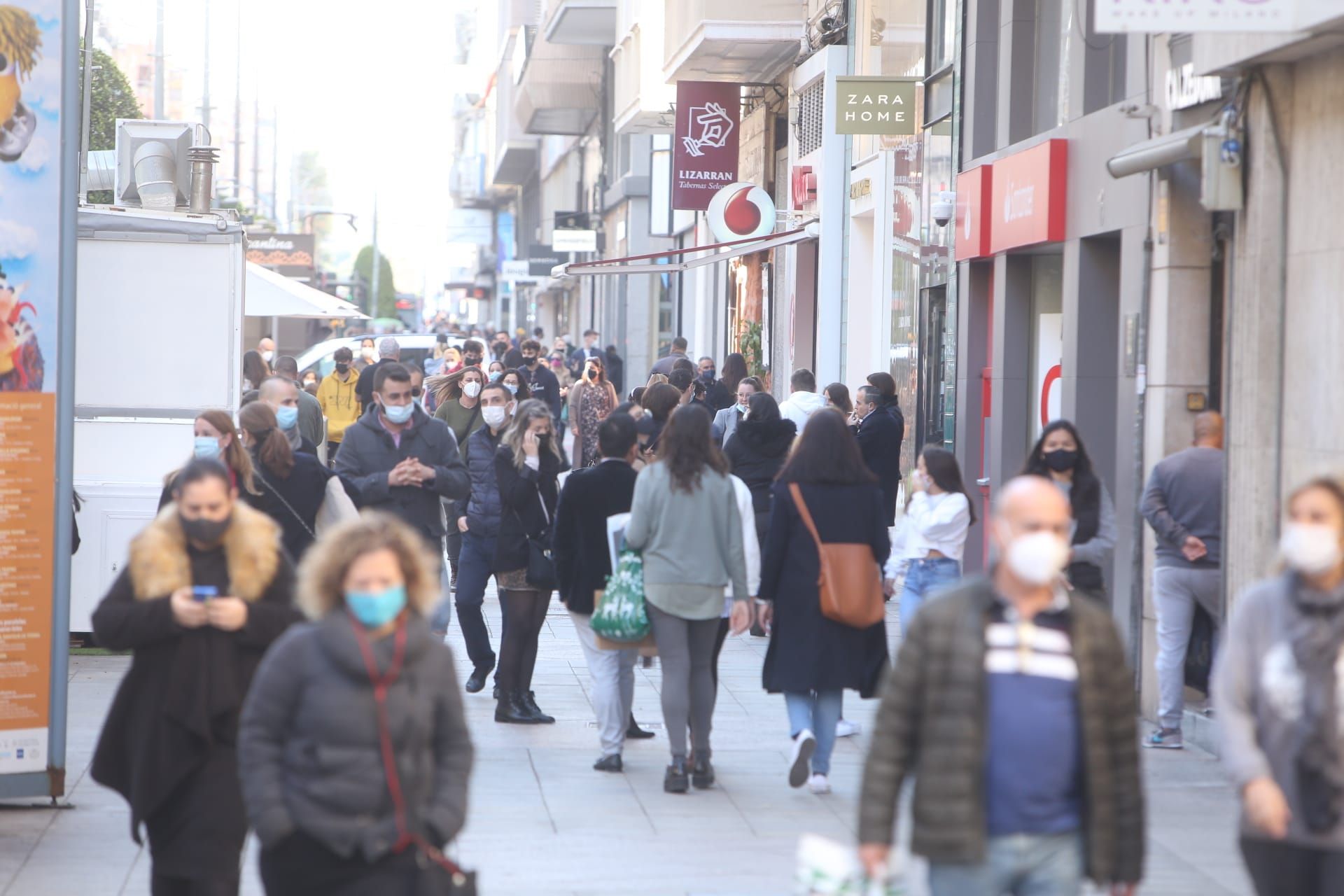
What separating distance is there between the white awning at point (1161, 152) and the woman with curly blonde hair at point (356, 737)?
6.28 metres

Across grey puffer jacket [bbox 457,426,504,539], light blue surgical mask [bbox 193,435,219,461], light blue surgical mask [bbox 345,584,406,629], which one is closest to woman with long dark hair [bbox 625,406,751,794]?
light blue surgical mask [bbox 193,435,219,461]

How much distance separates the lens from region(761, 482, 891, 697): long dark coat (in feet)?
28.9

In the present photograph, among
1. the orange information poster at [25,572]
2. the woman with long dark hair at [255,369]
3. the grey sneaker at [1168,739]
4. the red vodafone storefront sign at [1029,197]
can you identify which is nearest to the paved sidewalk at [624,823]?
the grey sneaker at [1168,739]

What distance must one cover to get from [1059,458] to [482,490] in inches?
140

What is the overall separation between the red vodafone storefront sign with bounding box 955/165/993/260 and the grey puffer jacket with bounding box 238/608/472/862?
411 inches

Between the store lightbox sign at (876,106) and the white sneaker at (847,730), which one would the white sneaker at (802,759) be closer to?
the white sneaker at (847,730)

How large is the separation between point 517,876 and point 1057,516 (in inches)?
141

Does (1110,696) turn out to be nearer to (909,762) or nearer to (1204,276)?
(909,762)

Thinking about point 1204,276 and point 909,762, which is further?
point 1204,276

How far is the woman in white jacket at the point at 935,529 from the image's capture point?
10.1 m

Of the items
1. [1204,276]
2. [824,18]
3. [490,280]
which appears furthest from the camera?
Answer: [490,280]

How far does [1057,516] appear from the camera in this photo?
4402 millimetres

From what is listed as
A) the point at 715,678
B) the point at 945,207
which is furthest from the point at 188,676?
the point at 945,207

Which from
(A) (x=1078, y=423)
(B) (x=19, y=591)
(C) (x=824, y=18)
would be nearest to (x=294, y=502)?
(B) (x=19, y=591)
